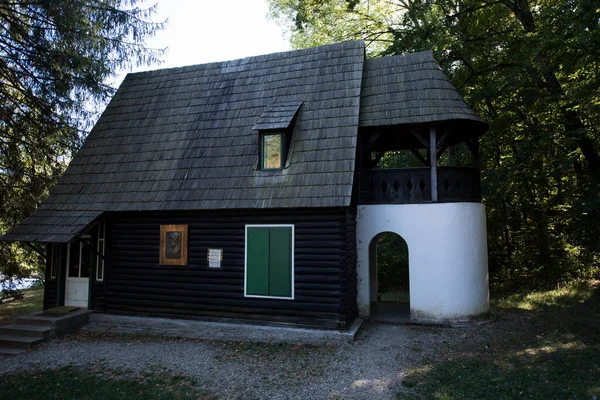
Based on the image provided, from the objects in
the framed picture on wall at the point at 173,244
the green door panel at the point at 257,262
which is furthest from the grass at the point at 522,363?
the framed picture on wall at the point at 173,244

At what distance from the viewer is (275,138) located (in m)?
9.63

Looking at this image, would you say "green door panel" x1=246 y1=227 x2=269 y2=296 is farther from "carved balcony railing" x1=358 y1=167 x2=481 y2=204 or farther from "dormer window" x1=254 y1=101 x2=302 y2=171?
"carved balcony railing" x1=358 y1=167 x2=481 y2=204

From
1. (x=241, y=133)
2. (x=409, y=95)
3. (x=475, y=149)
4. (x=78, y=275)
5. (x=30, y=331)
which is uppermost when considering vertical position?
(x=409, y=95)

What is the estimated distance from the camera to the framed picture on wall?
9.59m

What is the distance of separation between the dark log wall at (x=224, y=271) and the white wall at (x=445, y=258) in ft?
4.85

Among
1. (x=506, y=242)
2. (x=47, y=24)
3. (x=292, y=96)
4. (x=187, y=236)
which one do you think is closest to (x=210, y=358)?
(x=187, y=236)

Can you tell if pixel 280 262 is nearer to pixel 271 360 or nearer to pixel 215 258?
pixel 215 258

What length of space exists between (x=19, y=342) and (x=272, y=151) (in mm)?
7206

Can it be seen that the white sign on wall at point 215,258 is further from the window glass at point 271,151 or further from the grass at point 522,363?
the grass at point 522,363

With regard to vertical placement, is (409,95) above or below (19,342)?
above

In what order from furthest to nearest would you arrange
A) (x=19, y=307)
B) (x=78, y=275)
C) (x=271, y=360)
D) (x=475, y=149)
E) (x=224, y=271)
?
(x=19, y=307)
(x=78, y=275)
(x=475, y=149)
(x=224, y=271)
(x=271, y=360)

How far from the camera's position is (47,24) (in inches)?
417

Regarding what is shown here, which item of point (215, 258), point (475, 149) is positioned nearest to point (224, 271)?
point (215, 258)

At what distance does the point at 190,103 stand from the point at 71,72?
3498 mm
